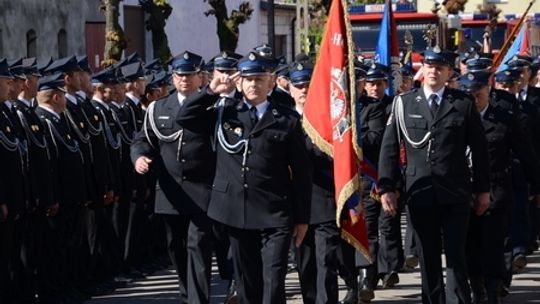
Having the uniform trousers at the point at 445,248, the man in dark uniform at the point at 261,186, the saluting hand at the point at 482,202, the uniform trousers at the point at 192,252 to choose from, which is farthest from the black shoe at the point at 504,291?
the man in dark uniform at the point at 261,186

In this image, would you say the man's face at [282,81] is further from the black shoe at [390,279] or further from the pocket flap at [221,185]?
the pocket flap at [221,185]

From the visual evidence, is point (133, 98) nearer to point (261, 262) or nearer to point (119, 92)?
point (119, 92)

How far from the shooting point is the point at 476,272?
1144 cm

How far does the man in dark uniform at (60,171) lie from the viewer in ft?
40.0

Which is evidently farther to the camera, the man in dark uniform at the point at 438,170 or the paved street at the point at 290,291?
the paved street at the point at 290,291

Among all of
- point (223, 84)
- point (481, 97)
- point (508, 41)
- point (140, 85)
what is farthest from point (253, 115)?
point (508, 41)

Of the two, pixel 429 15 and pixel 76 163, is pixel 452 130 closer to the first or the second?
pixel 76 163

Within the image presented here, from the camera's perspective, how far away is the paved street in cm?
1248

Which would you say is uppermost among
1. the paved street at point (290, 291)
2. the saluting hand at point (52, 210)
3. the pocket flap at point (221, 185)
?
the pocket flap at point (221, 185)

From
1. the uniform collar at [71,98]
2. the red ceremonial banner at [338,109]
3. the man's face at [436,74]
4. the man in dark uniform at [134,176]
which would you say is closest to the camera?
the red ceremonial banner at [338,109]

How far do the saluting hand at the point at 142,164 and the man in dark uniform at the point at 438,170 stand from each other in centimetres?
174

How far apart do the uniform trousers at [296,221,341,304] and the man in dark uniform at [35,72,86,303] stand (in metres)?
2.41

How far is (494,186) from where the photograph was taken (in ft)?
38.1

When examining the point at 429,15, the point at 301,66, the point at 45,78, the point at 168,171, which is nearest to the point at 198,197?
the point at 168,171
